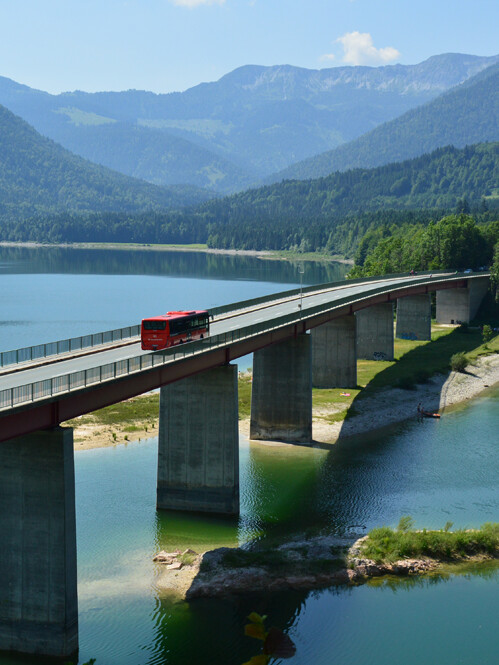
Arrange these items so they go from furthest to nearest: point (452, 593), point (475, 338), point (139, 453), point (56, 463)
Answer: point (475, 338) < point (139, 453) < point (452, 593) < point (56, 463)

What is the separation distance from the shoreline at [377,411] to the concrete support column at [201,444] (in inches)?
547

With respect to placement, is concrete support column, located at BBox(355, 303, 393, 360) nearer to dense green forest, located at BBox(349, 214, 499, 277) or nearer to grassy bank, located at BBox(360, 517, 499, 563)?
dense green forest, located at BBox(349, 214, 499, 277)

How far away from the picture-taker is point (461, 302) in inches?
5251

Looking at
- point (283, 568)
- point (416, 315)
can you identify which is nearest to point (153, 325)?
point (283, 568)

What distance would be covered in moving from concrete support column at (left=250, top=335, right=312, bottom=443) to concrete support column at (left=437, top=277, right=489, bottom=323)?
70068mm

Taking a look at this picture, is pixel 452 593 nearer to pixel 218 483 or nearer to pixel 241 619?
pixel 241 619

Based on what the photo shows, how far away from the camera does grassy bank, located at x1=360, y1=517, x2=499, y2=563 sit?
45.6 m

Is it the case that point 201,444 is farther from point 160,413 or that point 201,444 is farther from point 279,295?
point 279,295

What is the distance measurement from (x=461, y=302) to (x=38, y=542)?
107 m

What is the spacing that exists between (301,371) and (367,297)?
25.1 meters

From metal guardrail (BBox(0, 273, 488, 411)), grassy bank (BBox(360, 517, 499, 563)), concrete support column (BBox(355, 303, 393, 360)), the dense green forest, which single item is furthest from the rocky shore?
the dense green forest

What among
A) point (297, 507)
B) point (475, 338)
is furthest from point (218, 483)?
point (475, 338)

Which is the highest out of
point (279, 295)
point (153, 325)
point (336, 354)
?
point (153, 325)

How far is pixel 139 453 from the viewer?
2514 inches
